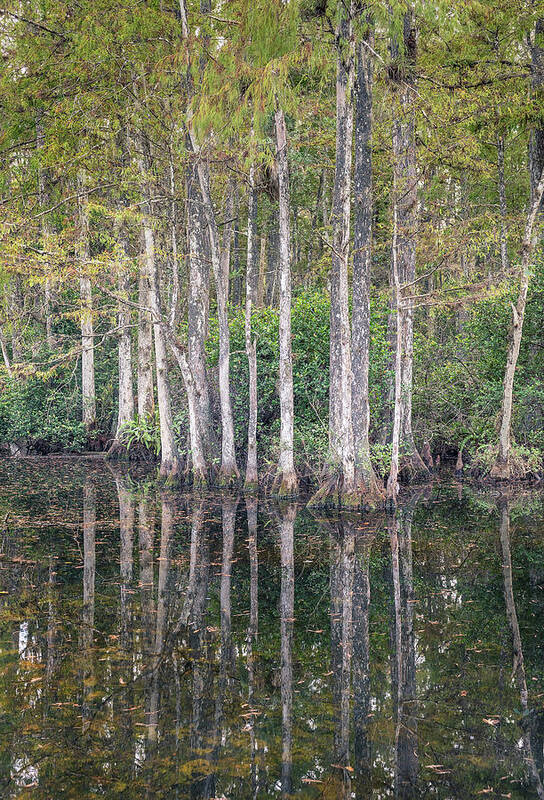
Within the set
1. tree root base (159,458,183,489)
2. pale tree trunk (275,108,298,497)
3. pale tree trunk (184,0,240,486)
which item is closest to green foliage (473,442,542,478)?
pale tree trunk (275,108,298,497)

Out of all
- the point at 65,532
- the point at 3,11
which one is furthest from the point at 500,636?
the point at 3,11

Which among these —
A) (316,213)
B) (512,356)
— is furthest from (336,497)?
(316,213)

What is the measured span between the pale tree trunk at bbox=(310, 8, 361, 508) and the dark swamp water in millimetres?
2770

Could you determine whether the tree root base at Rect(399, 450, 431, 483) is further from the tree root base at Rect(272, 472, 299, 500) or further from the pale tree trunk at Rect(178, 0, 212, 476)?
the pale tree trunk at Rect(178, 0, 212, 476)

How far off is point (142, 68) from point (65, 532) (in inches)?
465

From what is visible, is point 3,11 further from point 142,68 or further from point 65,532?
point 65,532

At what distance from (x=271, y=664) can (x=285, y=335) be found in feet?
33.6

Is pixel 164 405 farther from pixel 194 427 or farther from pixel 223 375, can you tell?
pixel 223 375

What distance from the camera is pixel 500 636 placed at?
6.45 meters

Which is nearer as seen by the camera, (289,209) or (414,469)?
(414,469)

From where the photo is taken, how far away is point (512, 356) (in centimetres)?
1717

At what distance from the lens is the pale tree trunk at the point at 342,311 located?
544 inches

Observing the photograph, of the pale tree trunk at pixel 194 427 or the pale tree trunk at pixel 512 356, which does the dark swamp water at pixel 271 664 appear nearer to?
the pale tree trunk at pixel 194 427

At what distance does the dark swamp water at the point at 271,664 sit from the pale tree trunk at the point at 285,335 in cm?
402
